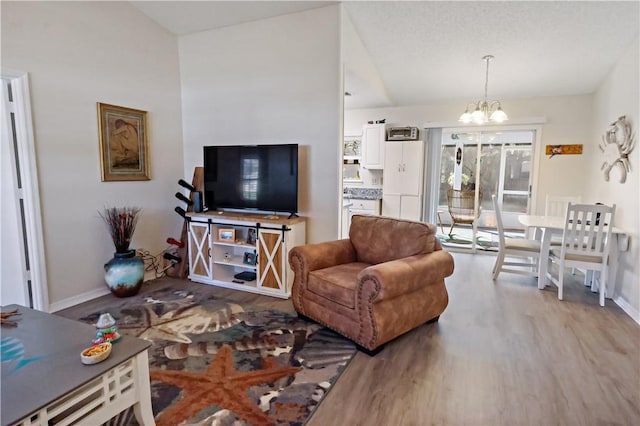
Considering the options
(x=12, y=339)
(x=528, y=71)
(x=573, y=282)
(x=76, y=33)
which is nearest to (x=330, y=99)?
(x=76, y=33)

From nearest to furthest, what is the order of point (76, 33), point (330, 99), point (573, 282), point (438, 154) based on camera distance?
point (76, 33)
point (330, 99)
point (573, 282)
point (438, 154)

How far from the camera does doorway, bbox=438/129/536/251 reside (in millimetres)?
5617

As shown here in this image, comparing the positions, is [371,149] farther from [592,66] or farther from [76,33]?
[76,33]

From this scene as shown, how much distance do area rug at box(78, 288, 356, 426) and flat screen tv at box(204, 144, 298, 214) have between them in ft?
3.79

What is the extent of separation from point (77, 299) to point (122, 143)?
1.71m

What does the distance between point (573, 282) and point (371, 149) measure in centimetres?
354

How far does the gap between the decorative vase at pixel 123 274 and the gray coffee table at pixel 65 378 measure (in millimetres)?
1577

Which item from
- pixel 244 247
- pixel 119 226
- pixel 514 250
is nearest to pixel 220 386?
pixel 244 247

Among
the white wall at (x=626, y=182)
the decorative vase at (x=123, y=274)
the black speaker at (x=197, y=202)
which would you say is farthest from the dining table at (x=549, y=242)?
the decorative vase at (x=123, y=274)

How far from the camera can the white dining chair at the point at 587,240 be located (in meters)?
3.46

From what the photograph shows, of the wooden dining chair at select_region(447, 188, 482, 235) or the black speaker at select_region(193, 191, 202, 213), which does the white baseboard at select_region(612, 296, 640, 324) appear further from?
the black speaker at select_region(193, 191, 202, 213)

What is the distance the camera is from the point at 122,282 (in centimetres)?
352

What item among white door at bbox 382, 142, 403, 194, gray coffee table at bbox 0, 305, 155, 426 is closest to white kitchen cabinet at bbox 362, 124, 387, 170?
white door at bbox 382, 142, 403, 194

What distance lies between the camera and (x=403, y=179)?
5973 mm
